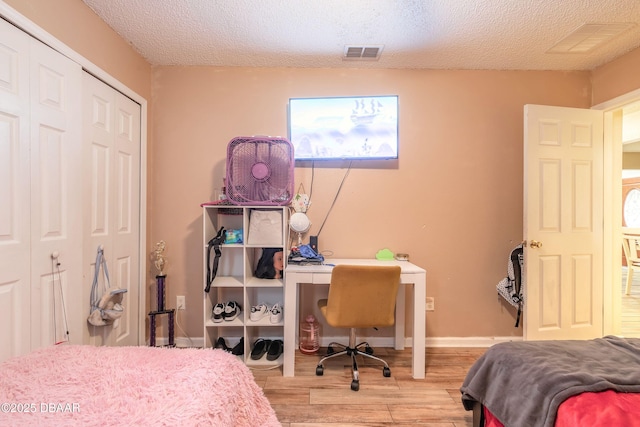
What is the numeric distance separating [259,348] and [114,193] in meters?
1.61

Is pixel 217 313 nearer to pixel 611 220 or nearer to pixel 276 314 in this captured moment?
pixel 276 314

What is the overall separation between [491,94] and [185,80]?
106 inches

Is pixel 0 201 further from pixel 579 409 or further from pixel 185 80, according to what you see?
pixel 579 409

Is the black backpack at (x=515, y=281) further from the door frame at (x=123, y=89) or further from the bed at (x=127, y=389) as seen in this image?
the door frame at (x=123, y=89)

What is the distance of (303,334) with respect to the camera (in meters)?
2.53

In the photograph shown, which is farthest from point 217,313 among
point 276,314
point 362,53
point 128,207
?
point 362,53

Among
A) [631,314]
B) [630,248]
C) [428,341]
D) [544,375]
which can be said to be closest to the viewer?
[544,375]

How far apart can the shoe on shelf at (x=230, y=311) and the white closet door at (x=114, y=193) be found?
735 mm

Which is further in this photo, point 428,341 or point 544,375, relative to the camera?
point 428,341

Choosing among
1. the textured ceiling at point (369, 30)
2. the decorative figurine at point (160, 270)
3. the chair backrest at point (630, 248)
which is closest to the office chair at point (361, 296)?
the decorative figurine at point (160, 270)

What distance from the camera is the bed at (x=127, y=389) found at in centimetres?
87

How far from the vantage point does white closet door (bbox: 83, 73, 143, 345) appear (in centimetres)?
186

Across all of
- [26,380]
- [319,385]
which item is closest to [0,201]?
[26,380]

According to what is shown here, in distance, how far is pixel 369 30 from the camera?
206cm
